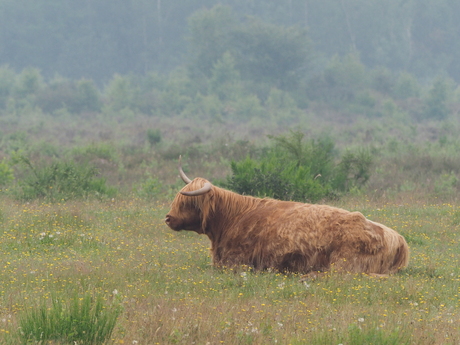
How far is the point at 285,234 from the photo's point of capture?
7.88 meters

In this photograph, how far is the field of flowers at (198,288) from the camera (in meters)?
5.18

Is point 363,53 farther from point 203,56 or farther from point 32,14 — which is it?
point 32,14

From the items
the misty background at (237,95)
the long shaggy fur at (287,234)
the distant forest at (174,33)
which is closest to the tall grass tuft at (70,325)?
the long shaggy fur at (287,234)

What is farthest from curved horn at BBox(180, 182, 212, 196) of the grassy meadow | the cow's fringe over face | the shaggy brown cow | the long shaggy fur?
the grassy meadow

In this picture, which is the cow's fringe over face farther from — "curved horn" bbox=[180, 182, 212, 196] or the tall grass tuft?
the tall grass tuft

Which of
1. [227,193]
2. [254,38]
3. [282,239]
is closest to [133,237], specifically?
[227,193]

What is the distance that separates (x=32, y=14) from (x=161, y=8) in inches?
596

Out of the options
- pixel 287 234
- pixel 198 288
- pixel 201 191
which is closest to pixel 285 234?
pixel 287 234

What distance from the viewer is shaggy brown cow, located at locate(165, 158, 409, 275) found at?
25.4 ft

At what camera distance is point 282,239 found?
788 centimetres

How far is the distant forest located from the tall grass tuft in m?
70.4

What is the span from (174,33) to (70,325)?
78.7 metres

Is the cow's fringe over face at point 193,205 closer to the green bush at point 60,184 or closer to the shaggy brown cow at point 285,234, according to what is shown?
the shaggy brown cow at point 285,234

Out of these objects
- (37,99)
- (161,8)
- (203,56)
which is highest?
(161,8)
